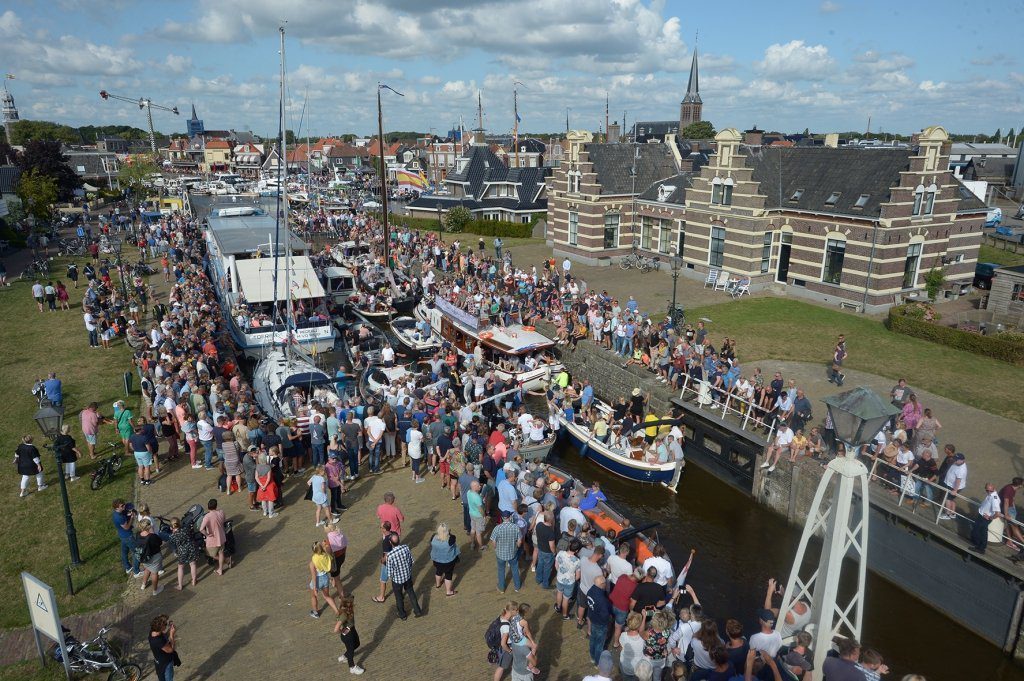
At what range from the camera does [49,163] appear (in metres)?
67.8

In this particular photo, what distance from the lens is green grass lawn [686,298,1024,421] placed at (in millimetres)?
19297

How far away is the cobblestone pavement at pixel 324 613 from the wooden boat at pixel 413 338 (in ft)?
42.5

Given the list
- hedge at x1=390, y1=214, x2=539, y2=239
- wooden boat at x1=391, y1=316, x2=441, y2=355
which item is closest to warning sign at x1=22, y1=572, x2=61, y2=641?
wooden boat at x1=391, y1=316, x2=441, y2=355

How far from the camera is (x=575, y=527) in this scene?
10.9 meters

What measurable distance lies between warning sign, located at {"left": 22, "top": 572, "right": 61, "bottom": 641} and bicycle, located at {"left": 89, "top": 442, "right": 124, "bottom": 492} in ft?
19.9

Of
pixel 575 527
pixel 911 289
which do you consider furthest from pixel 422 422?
pixel 911 289

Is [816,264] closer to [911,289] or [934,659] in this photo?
[911,289]

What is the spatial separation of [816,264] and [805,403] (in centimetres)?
1506

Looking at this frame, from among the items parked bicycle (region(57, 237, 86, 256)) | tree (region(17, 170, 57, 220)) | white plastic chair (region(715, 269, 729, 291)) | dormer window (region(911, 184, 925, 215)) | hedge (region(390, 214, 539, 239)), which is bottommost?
parked bicycle (region(57, 237, 86, 256))

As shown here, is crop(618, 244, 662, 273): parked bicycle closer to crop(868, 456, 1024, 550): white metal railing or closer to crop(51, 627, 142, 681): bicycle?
crop(868, 456, 1024, 550): white metal railing

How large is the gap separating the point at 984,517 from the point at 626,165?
30715 millimetres

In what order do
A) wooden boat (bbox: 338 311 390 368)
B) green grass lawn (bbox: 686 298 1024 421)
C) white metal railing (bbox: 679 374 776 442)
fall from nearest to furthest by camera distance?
white metal railing (bbox: 679 374 776 442) → green grass lawn (bbox: 686 298 1024 421) → wooden boat (bbox: 338 311 390 368)

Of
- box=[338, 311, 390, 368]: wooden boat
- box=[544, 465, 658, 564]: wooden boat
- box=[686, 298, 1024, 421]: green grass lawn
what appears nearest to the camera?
box=[544, 465, 658, 564]: wooden boat

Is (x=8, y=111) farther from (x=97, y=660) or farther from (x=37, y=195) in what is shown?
(x=97, y=660)
